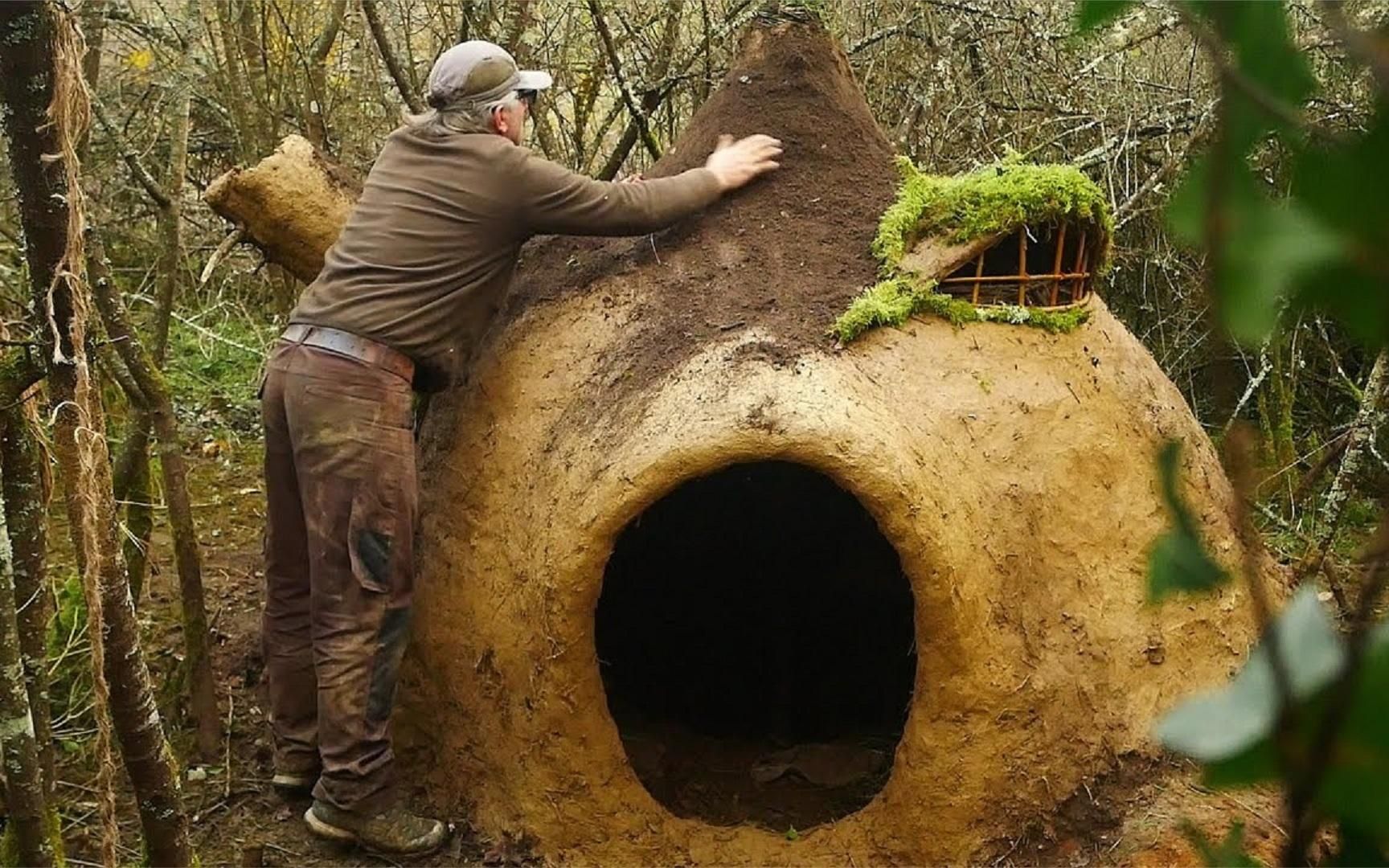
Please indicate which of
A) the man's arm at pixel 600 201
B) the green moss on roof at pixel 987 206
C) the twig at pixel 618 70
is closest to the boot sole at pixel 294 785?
the man's arm at pixel 600 201

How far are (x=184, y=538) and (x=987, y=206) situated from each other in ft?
9.64

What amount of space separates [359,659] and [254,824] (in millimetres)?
823

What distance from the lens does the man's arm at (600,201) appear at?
3887mm

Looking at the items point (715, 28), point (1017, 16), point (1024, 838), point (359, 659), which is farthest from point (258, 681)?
point (1017, 16)

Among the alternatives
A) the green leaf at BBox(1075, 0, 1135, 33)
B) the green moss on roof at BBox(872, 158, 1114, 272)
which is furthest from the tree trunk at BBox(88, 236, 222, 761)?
the green leaf at BBox(1075, 0, 1135, 33)

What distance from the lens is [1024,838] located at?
12.3 ft

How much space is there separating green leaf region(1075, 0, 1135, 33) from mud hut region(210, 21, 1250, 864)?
9.02ft

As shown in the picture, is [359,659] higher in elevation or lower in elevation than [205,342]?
lower

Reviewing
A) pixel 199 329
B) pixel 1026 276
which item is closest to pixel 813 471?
pixel 1026 276

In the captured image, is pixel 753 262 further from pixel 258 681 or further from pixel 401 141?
pixel 258 681

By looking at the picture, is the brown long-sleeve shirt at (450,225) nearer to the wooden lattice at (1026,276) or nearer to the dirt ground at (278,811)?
the wooden lattice at (1026,276)

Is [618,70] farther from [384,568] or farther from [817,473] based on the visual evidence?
[384,568]

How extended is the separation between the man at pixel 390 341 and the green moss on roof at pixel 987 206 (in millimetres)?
549

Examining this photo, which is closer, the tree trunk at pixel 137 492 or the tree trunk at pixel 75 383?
the tree trunk at pixel 75 383
